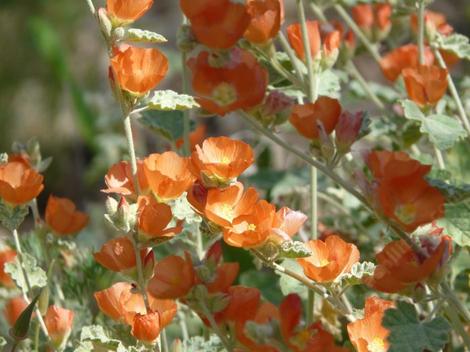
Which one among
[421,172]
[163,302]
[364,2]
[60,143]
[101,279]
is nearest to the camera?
[421,172]

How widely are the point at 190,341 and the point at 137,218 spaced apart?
0.16 metres

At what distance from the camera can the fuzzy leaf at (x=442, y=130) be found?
38.9 inches

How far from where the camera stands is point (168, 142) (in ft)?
4.11

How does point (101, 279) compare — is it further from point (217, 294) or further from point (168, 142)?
point (217, 294)

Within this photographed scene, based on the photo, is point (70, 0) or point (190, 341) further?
point (70, 0)

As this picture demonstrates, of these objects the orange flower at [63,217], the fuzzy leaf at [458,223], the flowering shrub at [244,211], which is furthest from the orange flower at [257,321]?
the orange flower at [63,217]

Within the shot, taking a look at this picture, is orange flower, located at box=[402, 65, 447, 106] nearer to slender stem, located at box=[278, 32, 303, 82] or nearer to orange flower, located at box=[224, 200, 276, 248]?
slender stem, located at box=[278, 32, 303, 82]

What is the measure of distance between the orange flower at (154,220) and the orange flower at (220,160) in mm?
42

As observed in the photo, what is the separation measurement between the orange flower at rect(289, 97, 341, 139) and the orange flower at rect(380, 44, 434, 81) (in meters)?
0.37

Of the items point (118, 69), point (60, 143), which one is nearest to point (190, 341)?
point (118, 69)

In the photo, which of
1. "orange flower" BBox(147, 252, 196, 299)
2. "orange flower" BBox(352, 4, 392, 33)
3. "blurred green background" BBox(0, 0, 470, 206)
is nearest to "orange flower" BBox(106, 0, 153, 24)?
"orange flower" BBox(147, 252, 196, 299)

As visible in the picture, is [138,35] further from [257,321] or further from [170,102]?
[257,321]

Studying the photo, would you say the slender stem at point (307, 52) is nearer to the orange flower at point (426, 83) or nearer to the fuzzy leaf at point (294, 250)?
the orange flower at point (426, 83)

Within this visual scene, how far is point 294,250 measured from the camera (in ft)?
2.70
